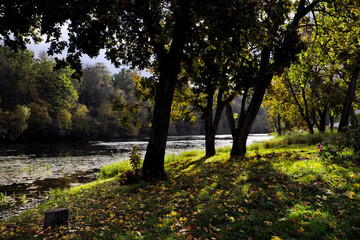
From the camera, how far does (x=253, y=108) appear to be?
38.6 ft

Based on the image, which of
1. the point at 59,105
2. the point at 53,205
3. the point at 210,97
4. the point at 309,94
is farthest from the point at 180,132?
the point at 53,205

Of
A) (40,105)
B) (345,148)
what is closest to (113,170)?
(345,148)

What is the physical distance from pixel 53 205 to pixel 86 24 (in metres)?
7.24

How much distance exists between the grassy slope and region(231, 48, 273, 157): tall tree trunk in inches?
136

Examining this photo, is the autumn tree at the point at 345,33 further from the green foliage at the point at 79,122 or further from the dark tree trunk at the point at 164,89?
the green foliage at the point at 79,122

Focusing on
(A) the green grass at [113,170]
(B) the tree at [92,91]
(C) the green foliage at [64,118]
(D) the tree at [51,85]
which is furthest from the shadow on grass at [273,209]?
(B) the tree at [92,91]

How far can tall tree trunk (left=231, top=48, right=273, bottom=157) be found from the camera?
37.9 ft

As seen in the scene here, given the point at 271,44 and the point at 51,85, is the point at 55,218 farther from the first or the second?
the point at 51,85

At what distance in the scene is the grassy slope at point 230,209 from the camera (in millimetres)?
4473

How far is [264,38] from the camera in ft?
24.6

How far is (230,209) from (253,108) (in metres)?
7.27

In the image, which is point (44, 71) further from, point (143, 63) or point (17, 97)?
point (143, 63)

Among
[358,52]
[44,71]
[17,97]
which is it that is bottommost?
[358,52]

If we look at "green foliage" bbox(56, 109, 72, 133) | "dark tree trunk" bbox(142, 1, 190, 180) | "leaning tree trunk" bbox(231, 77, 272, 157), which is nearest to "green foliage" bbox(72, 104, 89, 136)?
"green foliage" bbox(56, 109, 72, 133)
